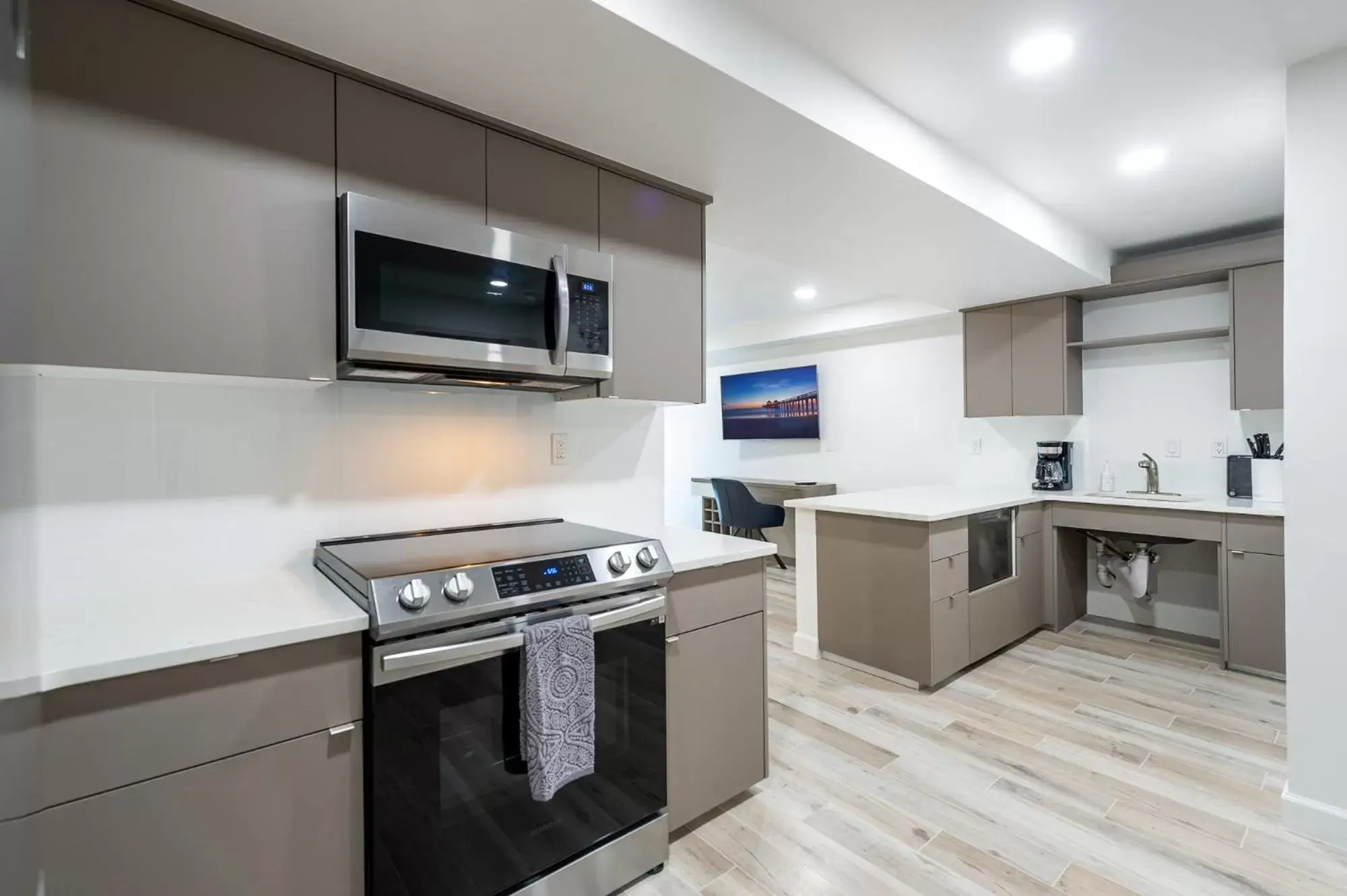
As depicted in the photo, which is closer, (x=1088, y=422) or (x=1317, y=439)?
(x=1317, y=439)

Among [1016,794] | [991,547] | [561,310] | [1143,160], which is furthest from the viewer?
[991,547]

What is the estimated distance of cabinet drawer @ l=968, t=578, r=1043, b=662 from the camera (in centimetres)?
327

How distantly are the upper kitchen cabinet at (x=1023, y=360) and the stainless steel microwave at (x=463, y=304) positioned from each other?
3.24 m

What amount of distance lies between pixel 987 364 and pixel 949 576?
6.12ft

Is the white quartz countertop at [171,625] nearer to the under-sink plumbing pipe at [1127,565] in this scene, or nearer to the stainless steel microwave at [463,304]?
the stainless steel microwave at [463,304]

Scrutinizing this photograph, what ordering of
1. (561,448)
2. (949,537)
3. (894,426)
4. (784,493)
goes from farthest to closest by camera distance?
1. (784,493)
2. (894,426)
3. (949,537)
4. (561,448)

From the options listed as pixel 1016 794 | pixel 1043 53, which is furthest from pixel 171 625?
pixel 1043 53

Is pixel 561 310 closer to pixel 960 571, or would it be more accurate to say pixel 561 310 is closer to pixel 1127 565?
pixel 960 571

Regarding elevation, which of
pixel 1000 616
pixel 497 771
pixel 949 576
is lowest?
pixel 1000 616

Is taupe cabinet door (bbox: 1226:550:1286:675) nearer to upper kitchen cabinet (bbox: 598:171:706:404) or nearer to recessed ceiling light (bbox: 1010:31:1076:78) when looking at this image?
recessed ceiling light (bbox: 1010:31:1076:78)

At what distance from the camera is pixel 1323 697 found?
1845mm

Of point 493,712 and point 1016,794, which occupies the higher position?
point 493,712

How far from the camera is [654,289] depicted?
2182 mm

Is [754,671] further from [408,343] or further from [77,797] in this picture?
[77,797]
